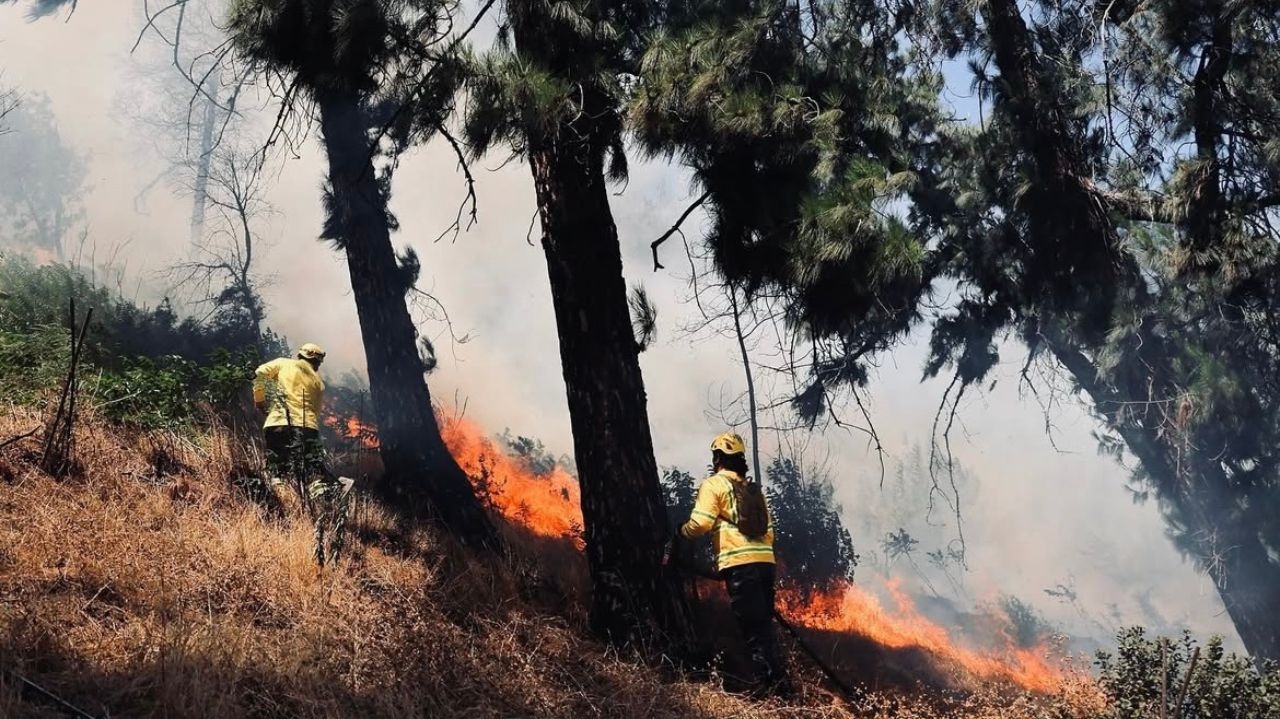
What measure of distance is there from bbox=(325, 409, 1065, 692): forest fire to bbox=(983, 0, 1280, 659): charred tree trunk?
2.75 m

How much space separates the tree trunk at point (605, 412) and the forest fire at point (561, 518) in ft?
11.2

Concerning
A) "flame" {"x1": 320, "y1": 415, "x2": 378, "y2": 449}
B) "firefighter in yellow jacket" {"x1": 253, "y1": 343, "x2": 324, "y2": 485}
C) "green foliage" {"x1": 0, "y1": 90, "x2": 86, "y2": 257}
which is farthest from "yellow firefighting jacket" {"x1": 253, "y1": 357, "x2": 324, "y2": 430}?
"green foliage" {"x1": 0, "y1": 90, "x2": 86, "y2": 257}

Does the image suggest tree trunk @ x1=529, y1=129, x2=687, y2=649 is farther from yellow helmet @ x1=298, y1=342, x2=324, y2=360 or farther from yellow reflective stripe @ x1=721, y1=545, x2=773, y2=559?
yellow helmet @ x1=298, y1=342, x2=324, y2=360

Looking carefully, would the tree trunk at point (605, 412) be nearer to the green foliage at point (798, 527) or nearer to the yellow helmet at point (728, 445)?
the yellow helmet at point (728, 445)

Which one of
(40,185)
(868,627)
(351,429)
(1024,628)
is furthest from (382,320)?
(40,185)

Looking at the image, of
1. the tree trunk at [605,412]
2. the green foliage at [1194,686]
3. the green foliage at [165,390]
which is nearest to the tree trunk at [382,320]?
the green foliage at [165,390]

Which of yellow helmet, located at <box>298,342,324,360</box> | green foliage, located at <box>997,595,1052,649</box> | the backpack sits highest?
yellow helmet, located at <box>298,342,324,360</box>

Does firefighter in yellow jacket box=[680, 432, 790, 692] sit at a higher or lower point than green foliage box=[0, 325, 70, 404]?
lower

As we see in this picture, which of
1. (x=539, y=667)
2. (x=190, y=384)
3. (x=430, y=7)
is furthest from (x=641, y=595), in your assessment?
(x=190, y=384)

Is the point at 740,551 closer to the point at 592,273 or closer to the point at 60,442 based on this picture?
the point at 592,273

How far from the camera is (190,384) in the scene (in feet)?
25.3

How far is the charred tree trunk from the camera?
763 centimetres

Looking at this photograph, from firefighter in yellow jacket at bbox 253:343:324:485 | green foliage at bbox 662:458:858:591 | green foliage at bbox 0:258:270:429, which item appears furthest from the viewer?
green foliage at bbox 662:458:858:591

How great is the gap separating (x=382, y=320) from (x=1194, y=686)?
249 inches
